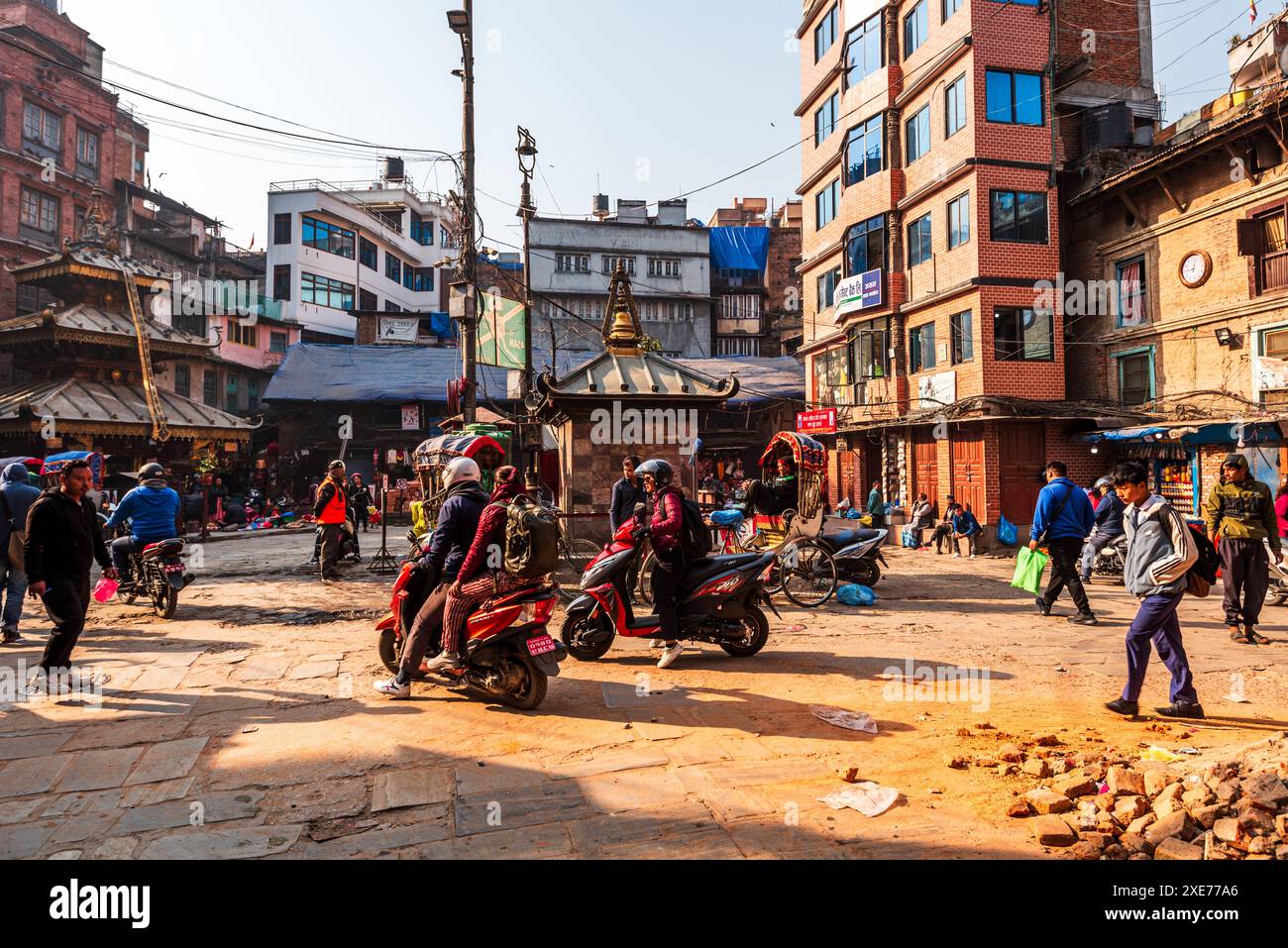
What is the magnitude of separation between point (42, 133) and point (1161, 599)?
1674 inches

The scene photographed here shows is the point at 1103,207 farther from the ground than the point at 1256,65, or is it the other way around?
the point at 1256,65

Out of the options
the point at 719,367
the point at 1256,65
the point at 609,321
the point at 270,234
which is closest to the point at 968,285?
the point at 1256,65

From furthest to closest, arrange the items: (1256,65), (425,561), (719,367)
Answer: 1. (719,367)
2. (1256,65)
3. (425,561)

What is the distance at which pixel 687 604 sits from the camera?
24.1ft

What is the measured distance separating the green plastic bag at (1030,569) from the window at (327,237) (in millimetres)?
Answer: 42929

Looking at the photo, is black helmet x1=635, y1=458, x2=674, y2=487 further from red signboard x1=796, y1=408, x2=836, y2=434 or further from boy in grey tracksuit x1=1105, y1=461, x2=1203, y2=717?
red signboard x1=796, y1=408, x2=836, y2=434

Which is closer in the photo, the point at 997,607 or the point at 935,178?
the point at 997,607

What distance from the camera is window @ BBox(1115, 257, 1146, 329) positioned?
64.2ft

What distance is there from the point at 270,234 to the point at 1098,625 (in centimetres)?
4467

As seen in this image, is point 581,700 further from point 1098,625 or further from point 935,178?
point 935,178

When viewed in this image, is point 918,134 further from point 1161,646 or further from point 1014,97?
point 1161,646

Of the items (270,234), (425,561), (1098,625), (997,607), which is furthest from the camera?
(270,234)

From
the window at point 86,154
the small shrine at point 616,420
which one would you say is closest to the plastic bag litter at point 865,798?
the small shrine at point 616,420
